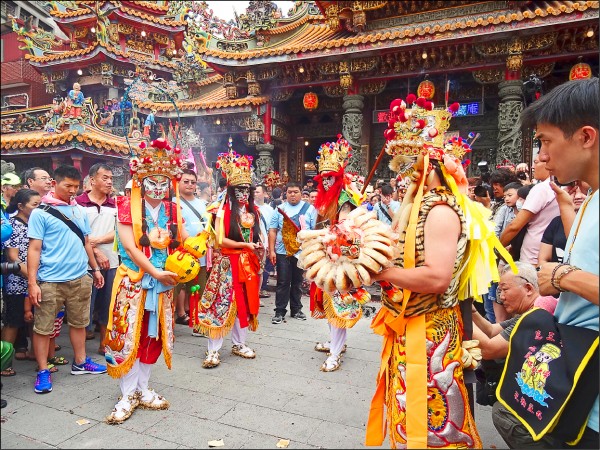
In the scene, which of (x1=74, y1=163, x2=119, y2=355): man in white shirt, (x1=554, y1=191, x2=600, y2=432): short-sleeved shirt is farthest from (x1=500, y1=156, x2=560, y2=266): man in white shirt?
(x1=74, y1=163, x2=119, y2=355): man in white shirt

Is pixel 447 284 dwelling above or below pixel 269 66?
below

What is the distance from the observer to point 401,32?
9250 millimetres

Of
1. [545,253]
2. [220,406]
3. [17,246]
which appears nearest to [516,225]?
[545,253]

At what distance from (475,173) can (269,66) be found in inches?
258

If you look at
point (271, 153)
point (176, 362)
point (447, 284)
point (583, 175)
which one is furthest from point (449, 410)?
point (271, 153)

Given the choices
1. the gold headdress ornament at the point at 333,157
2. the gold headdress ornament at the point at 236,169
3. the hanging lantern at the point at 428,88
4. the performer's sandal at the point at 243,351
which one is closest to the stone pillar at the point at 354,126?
the hanging lantern at the point at 428,88

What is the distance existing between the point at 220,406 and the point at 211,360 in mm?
985

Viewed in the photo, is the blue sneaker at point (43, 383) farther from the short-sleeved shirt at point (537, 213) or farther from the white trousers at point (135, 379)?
the short-sleeved shirt at point (537, 213)

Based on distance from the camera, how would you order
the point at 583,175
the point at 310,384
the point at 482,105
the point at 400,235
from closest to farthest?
the point at 583,175
the point at 400,235
the point at 310,384
the point at 482,105

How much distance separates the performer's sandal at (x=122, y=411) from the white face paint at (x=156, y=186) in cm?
169

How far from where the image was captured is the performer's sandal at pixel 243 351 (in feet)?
15.1

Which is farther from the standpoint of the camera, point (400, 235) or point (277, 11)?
point (277, 11)

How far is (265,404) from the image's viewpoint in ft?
11.3

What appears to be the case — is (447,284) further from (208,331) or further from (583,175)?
(208,331)
